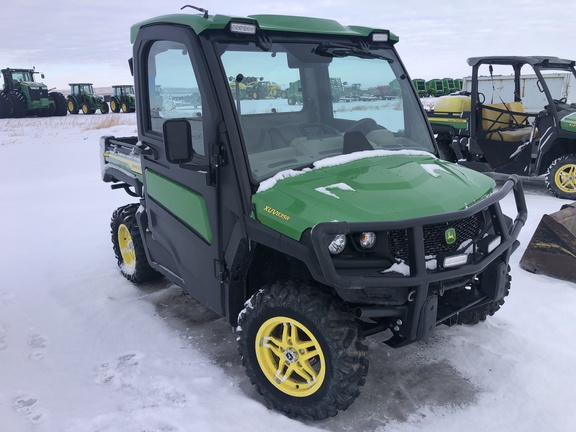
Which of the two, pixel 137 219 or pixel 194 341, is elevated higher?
pixel 137 219

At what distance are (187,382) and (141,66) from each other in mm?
2360

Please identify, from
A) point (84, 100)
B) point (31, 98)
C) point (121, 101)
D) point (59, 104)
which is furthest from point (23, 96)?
point (121, 101)

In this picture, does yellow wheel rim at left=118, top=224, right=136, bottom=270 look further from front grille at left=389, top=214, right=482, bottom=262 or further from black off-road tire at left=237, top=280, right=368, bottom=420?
front grille at left=389, top=214, right=482, bottom=262

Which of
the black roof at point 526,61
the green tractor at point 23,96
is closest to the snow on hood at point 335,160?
the black roof at point 526,61

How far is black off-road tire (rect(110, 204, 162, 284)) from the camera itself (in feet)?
16.2

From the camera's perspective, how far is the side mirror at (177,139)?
2990 mm

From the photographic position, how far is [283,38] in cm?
331

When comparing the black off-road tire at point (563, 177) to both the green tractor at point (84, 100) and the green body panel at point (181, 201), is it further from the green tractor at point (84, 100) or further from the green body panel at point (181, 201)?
the green tractor at point (84, 100)

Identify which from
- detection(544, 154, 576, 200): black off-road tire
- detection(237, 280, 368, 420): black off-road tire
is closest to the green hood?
detection(237, 280, 368, 420): black off-road tire

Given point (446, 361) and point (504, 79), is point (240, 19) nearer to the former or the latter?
point (446, 361)

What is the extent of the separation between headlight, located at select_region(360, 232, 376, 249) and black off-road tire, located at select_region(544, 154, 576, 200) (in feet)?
22.2

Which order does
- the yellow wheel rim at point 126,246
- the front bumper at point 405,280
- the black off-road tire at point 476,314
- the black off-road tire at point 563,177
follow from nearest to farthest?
the front bumper at point 405,280, the black off-road tire at point 476,314, the yellow wheel rim at point 126,246, the black off-road tire at point 563,177

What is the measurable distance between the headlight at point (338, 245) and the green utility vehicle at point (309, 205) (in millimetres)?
31

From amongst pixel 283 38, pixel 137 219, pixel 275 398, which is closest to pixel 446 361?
pixel 275 398
